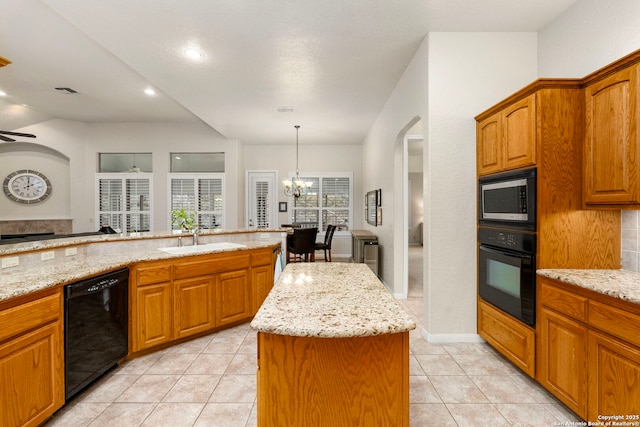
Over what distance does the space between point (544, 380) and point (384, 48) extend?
3.12m

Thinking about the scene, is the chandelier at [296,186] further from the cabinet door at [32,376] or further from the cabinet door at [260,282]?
the cabinet door at [32,376]

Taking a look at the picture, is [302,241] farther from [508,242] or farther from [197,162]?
[508,242]

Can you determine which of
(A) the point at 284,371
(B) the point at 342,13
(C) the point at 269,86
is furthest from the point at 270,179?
(A) the point at 284,371

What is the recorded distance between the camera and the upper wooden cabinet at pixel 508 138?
2.08m

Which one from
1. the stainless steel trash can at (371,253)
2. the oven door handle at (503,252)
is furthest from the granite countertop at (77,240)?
the oven door handle at (503,252)

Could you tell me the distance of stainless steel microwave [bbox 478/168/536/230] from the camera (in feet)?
6.76

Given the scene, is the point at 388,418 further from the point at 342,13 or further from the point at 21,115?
the point at 21,115

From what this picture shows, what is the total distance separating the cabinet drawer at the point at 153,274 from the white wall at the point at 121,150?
4.21 m

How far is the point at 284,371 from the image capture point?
1.14 metres

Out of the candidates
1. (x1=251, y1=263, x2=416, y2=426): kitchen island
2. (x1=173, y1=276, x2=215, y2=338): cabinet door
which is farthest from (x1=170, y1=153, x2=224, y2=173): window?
(x1=251, y1=263, x2=416, y2=426): kitchen island

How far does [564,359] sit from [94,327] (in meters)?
3.16

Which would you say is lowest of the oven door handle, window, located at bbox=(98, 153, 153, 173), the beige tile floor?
the beige tile floor

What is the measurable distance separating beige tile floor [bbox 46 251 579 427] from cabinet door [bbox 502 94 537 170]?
1.63 m

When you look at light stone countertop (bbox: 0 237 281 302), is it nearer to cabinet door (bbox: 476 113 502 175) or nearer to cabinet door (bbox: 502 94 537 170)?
cabinet door (bbox: 476 113 502 175)
